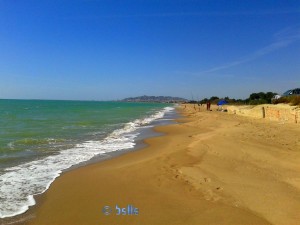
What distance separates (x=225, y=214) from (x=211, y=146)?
23.5 feet

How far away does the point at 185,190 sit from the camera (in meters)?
6.83

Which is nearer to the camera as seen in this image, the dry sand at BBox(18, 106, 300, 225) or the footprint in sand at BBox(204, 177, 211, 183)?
the dry sand at BBox(18, 106, 300, 225)

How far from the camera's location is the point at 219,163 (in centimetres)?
938

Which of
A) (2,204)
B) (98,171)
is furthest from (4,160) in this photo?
(2,204)

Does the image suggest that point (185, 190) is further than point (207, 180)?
No

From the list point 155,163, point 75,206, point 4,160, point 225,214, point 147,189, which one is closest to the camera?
point 225,214

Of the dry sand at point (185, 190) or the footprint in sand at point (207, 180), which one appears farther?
the footprint in sand at point (207, 180)

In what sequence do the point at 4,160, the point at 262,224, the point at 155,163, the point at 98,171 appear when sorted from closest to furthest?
the point at 262,224 < the point at 98,171 < the point at 155,163 < the point at 4,160

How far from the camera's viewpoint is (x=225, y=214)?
5.41 meters

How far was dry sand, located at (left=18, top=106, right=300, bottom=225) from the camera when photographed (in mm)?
5359

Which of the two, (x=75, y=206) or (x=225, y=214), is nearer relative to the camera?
(x=225, y=214)

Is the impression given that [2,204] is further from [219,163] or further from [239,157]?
[239,157]

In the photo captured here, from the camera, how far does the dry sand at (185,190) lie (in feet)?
17.6

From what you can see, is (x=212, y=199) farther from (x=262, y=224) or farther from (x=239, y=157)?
(x=239, y=157)
